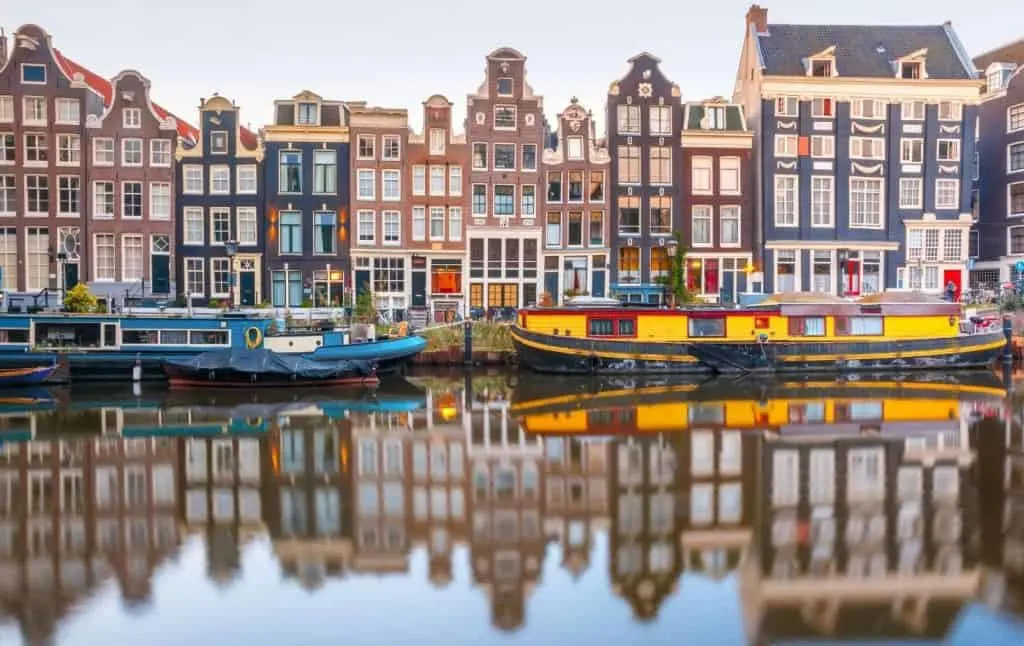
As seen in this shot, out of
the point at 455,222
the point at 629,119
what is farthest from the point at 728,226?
the point at 455,222

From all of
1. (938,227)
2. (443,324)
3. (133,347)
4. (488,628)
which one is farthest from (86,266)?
(938,227)

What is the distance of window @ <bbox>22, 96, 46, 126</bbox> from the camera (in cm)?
4422

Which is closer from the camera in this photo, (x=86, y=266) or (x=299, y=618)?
A: (x=299, y=618)

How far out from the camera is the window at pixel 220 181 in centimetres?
4566

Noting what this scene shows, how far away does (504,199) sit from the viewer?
155 ft

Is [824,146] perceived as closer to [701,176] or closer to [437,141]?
[701,176]

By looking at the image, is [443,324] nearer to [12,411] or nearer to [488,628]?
[12,411]

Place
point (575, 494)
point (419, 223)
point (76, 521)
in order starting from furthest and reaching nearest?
point (419, 223)
point (575, 494)
point (76, 521)

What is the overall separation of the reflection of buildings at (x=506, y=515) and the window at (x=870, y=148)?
32646mm

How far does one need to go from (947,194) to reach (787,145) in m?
9.25

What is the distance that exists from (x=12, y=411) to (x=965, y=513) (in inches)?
984

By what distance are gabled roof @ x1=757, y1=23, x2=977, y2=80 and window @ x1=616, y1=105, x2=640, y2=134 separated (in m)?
7.17

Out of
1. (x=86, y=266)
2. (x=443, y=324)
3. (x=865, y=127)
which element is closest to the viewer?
(x=443, y=324)

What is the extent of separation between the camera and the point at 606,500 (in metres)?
16.3
